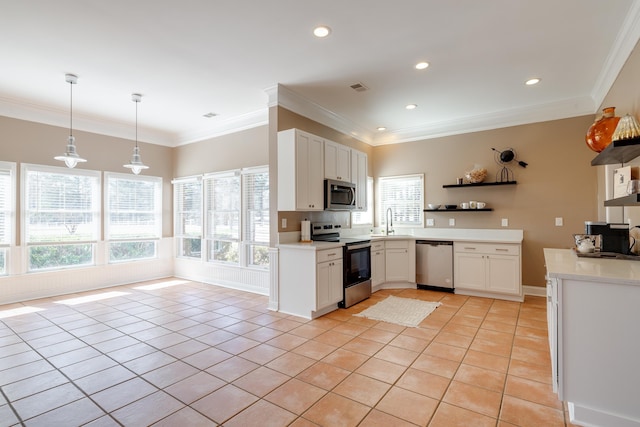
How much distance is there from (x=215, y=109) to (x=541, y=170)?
17.0 feet

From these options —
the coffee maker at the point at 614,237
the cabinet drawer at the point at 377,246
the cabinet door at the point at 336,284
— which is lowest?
the cabinet door at the point at 336,284

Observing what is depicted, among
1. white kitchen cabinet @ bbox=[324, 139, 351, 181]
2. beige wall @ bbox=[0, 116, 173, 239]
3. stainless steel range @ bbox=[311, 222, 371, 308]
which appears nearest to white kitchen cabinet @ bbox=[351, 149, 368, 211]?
white kitchen cabinet @ bbox=[324, 139, 351, 181]

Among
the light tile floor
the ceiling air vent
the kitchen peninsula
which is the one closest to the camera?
the kitchen peninsula

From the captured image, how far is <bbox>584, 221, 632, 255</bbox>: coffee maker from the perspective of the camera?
2682mm

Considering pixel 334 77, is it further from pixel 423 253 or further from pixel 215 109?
pixel 423 253

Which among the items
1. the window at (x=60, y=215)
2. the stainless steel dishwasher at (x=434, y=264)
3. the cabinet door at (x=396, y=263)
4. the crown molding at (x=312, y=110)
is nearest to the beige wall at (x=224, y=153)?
the crown molding at (x=312, y=110)

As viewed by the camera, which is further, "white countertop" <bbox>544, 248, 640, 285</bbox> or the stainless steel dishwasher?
the stainless steel dishwasher

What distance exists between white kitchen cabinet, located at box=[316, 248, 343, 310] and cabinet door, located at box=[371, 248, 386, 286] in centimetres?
99

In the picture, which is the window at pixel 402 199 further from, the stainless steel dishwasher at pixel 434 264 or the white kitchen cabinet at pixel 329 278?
the white kitchen cabinet at pixel 329 278

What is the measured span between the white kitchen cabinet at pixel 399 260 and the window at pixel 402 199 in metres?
0.73

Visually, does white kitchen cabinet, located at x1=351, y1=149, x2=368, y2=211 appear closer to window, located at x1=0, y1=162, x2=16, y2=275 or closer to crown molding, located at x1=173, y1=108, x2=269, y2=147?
crown molding, located at x1=173, y1=108, x2=269, y2=147

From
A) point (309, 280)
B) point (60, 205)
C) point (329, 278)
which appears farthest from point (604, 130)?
point (60, 205)

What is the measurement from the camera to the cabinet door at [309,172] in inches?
160

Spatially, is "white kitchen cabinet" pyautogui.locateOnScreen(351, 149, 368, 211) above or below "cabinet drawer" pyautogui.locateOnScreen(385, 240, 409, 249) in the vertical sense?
above
